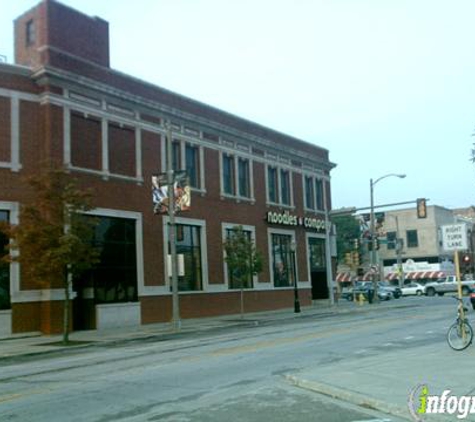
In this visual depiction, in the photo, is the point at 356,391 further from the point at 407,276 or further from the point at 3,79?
the point at 407,276

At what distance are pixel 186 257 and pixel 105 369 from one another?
20.0 meters

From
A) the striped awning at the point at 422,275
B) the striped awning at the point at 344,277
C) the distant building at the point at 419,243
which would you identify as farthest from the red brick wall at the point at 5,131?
the striped awning at the point at 344,277

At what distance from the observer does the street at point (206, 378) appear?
892cm

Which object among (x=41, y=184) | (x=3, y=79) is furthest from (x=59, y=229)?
(x=3, y=79)

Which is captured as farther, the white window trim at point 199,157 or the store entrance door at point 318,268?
the store entrance door at point 318,268

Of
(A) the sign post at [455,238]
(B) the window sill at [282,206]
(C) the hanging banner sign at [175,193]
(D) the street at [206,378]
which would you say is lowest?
(D) the street at [206,378]

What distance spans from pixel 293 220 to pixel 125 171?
1560 centimetres

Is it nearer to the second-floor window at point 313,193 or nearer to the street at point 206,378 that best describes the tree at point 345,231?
the second-floor window at point 313,193

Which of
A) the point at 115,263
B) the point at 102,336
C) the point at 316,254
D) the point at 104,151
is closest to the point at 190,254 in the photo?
the point at 115,263

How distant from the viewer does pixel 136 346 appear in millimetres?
20719

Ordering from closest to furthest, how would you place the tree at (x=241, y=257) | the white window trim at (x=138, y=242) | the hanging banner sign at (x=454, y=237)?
1. the hanging banner sign at (x=454, y=237)
2. the white window trim at (x=138, y=242)
3. the tree at (x=241, y=257)

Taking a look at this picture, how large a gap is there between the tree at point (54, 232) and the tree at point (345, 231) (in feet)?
211

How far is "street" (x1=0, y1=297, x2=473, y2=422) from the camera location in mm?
8922

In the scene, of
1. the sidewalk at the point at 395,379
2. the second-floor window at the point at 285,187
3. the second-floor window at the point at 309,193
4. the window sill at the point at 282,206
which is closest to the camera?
the sidewalk at the point at 395,379
